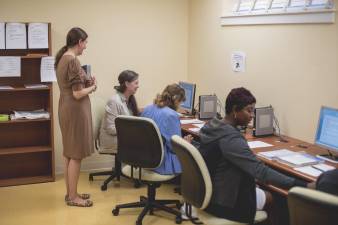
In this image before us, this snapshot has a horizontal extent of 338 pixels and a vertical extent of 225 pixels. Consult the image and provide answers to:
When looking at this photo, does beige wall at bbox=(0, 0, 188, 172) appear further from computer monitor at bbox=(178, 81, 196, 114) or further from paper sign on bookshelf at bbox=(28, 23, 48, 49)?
computer monitor at bbox=(178, 81, 196, 114)

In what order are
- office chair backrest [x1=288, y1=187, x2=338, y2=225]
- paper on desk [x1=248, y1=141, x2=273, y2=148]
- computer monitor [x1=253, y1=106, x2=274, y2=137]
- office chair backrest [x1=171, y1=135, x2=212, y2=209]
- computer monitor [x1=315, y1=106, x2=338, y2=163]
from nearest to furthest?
1. office chair backrest [x1=288, y1=187, x2=338, y2=225]
2. office chair backrest [x1=171, y1=135, x2=212, y2=209]
3. computer monitor [x1=315, y1=106, x2=338, y2=163]
4. paper on desk [x1=248, y1=141, x2=273, y2=148]
5. computer monitor [x1=253, y1=106, x2=274, y2=137]

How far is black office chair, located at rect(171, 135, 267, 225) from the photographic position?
243 centimetres

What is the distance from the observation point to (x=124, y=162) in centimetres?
345

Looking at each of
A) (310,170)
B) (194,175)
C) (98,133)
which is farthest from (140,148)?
(310,170)

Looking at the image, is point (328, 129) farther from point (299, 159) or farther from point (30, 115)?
point (30, 115)

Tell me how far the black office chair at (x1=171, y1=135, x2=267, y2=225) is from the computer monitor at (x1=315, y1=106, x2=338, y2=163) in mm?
719

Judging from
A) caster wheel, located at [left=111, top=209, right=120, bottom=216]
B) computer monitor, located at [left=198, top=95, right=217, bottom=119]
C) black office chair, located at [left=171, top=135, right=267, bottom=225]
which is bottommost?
caster wheel, located at [left=111, top=209, right=120, bottom=216]

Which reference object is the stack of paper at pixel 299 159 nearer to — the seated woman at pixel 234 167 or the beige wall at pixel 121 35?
the seated woman at pixel 234 167

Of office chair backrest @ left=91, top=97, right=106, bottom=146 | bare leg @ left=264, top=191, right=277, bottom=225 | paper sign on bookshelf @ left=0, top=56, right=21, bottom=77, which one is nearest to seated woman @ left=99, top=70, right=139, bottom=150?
office chair backrest @ left=91, top=97, right=106, bottom=146

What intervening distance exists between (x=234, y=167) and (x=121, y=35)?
3.02 m

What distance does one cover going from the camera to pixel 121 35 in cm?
500

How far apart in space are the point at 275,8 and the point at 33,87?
2494mm

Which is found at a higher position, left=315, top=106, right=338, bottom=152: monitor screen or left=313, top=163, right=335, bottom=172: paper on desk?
left=315, top=106, right=338, bottom=152: monitor screen

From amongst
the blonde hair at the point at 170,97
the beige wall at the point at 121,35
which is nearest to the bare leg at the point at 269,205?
the blonde hair at the point at 170,97
